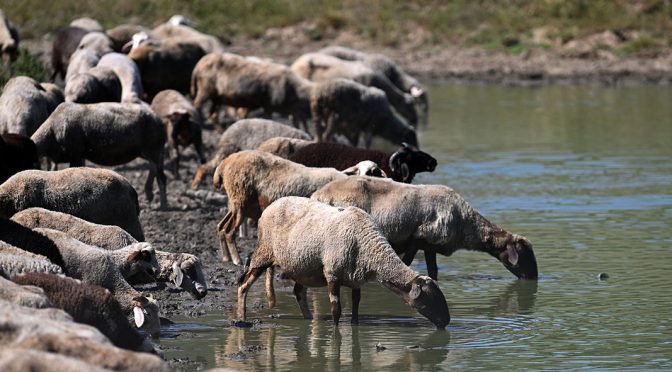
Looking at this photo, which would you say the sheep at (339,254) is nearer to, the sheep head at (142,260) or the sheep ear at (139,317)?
the sheep head at (142,260)

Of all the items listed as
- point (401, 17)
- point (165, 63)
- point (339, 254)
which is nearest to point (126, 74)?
point (165, 63)

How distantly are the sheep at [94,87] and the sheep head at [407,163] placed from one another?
4.73 m

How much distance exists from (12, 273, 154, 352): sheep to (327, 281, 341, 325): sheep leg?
7.22 feet

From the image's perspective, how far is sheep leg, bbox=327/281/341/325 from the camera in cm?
1175

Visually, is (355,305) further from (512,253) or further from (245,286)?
(512,253)

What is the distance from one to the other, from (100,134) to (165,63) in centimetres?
679

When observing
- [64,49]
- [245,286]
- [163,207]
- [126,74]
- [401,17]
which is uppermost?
[126,74]

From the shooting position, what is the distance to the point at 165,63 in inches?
887

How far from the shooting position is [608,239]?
54.4 ft

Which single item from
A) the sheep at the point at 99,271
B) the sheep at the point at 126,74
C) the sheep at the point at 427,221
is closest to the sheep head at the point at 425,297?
the sheep at the point at 427,221

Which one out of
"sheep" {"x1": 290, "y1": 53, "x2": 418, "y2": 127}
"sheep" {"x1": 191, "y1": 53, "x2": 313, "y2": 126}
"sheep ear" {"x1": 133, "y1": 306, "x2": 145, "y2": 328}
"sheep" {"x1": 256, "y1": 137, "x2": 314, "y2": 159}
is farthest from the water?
"sheep" {"x1": 191, "y1": 53, "x2": 313, "y2": 126}

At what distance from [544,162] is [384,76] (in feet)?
12.7

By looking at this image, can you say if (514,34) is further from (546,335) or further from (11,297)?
(11,297)

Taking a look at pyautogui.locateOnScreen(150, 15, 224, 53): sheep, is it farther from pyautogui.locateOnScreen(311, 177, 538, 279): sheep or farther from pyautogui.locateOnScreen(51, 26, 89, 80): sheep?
pyautogui.locateOnScreen(311, 177, 538, 279): sheep
